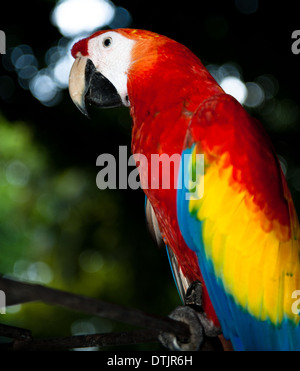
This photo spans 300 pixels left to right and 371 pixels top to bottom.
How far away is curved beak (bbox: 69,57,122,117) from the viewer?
37.0 inches

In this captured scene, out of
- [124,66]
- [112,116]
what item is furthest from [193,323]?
[112,116]

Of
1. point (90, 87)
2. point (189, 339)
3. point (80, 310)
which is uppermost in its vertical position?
point (90, 87)

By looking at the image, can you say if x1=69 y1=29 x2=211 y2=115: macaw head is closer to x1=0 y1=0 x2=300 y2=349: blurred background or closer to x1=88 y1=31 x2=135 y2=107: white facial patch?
x1=88 y1=31 x2=135 y2=107: white facial patch

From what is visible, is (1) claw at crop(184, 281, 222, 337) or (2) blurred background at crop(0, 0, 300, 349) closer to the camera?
(1) claw at crop(184, 281, 222, 337)

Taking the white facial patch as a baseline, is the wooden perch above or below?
below

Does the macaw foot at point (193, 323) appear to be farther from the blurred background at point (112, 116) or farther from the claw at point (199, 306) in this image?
the blurred background at point (112, 116)

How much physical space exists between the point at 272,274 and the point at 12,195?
1.76 meters

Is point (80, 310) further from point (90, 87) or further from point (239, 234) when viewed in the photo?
point (90, 87)

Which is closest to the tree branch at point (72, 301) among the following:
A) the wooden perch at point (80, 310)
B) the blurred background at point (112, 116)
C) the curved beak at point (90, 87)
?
the wooden perch at point (80, 310)

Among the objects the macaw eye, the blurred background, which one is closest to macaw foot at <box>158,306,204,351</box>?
→ the macaw eye

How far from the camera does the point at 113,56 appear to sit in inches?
36.4

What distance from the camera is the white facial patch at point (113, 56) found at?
0.91 metres

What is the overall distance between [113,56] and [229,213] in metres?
0.45
